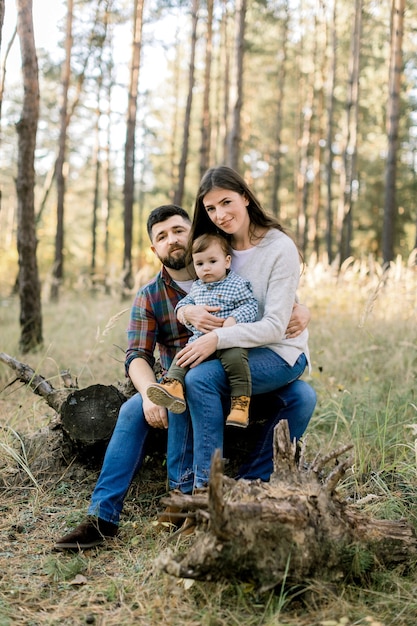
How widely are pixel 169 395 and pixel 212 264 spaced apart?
710 millimetres

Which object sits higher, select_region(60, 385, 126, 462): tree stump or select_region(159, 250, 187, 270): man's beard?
select_region(159, 250, 187, 270): man's beard

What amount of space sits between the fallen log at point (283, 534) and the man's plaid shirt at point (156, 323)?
98cm

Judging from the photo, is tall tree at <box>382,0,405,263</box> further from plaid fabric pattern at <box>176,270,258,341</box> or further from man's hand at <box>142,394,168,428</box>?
man's hand at <box>142,394,168,428</box>

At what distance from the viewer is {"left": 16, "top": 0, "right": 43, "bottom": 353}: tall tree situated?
19.3 feet

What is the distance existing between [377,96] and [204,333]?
20353mm

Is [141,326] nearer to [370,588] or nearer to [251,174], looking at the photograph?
[370,588]

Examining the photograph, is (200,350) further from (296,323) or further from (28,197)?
(28,197)

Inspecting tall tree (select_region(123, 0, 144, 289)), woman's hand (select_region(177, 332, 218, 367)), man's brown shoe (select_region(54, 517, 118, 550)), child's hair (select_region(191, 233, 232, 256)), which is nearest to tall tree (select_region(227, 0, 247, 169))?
tall tree (select_region(123, 0, 144, 289))

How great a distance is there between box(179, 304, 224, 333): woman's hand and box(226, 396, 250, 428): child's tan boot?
14.4 inches

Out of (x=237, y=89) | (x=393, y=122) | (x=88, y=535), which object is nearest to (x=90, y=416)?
(x=88, y=535)

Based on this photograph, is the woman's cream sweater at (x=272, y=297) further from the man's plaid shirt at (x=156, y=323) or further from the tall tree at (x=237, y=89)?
the tall tree at (x=237, y=89)

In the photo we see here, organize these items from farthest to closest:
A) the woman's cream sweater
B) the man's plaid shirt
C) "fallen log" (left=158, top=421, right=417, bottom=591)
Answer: the man's plaid shirt, the woman's cream sweater, "fallen log" (left=158, top=421, right=417, bottom=591)

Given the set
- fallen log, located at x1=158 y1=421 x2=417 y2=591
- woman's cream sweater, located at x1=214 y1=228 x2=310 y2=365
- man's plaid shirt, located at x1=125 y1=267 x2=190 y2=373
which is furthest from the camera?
man's plaid shirt, located at x1=125 y1=267 x2=190 y2=373

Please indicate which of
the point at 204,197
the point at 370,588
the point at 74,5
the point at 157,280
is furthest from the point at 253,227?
the point at 74,5
